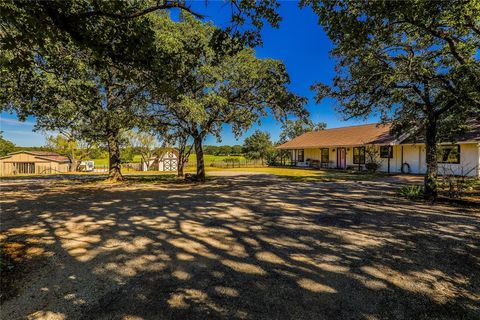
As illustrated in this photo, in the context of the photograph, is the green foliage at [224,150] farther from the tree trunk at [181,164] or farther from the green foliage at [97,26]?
the green foliage at [97,26]

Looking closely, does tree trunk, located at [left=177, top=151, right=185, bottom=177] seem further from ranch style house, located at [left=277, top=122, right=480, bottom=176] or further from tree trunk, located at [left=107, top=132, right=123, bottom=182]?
ranch style house, located at [left=277, top=122, right=480, bottom=176]

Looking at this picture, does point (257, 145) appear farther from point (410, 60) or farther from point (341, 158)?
point (410, 60)

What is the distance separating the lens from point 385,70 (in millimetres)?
9664

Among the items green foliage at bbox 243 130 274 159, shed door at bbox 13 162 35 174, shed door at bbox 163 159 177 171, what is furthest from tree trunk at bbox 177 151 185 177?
shed door at bbox 13 162 35 174

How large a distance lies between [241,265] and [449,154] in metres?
23.0

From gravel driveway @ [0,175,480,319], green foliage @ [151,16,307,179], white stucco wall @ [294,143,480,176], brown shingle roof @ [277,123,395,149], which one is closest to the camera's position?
gravel driveway @ [0,175,480,319]

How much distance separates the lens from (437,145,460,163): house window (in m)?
19.4

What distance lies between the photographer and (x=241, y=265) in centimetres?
417

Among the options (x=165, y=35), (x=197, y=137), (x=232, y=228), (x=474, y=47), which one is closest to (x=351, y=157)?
(x=197, y=137)

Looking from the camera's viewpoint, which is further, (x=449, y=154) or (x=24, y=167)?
(x=24, y=167)

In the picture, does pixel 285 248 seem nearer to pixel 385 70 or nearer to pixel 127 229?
pixel 127 229

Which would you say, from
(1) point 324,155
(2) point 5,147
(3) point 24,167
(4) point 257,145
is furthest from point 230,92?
(2) point 5,147

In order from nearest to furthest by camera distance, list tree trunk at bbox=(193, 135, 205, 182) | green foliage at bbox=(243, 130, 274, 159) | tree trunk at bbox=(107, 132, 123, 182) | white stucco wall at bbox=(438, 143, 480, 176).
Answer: tree trunk at bbox=(107, 132, 123, 182), tree trunk at bbox=(193, 135, 205, 182), white stucco wall at bbox=(438, 143, 480, 176), green foliage at bbox=(243, 130, 274, 159)

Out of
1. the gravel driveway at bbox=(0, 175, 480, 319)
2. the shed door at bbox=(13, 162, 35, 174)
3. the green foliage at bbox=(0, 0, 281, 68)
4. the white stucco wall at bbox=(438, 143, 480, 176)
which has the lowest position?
the gravel driveway at bbox=(0, 175, 480, 319)
